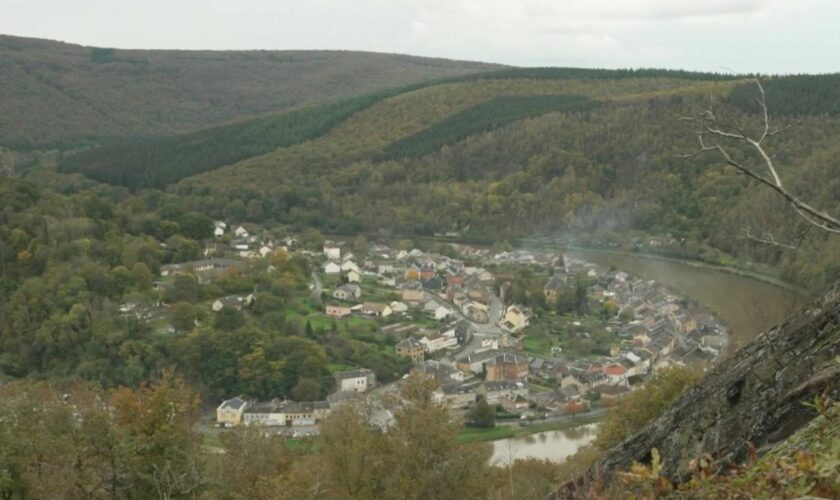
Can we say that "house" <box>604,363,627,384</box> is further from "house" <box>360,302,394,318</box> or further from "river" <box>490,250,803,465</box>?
"house" <box>360,302,394,318</box>

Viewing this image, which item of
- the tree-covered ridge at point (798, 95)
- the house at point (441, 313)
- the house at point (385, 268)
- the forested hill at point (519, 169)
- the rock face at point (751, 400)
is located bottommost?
the house at point (385, 268)

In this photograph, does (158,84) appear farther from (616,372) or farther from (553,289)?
(616,372)

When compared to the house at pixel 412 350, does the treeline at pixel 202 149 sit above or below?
above

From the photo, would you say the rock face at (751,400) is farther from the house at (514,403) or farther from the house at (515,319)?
the house at (515,319)

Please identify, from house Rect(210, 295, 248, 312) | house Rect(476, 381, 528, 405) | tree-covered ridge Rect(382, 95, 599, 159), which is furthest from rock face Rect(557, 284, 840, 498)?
tree-covered ridge Rect(382, 95, 599, 159)

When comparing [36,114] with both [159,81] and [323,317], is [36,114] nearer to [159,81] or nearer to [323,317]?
[159,81]

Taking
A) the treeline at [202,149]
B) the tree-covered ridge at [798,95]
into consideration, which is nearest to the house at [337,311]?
the treeline at [202,149]
